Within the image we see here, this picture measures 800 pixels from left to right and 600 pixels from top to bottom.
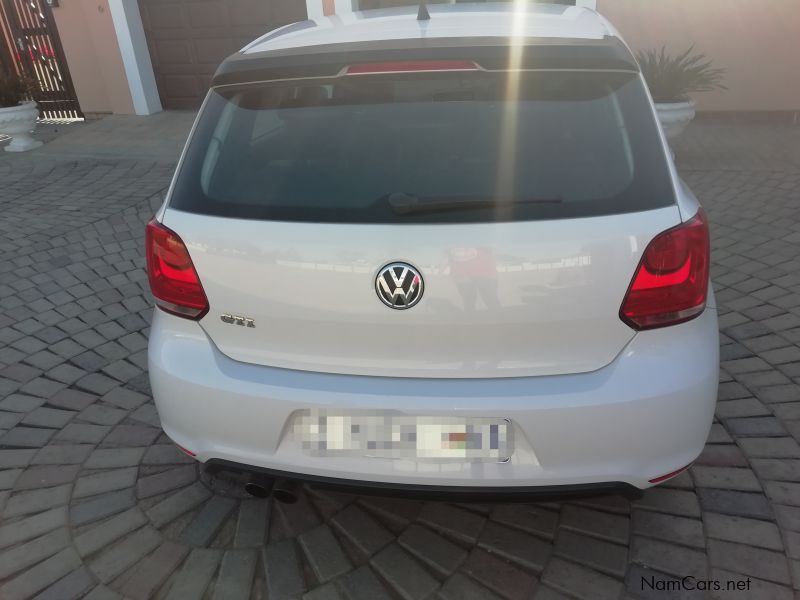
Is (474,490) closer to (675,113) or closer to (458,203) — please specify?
(458,203)

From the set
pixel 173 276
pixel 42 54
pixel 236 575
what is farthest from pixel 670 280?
pixel 42 54

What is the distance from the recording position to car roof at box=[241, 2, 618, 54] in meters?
2.12

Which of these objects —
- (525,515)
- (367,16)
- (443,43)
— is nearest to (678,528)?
(525,515)

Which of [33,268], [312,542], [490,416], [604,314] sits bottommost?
[33,268]

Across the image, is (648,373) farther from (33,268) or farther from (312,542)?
(33,268)

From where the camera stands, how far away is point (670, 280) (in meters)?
1.79

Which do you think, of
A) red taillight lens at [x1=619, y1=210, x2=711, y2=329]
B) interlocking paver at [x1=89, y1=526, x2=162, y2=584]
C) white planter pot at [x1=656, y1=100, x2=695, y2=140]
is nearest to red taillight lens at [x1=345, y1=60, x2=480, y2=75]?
red taillight lens at [x1=619, y1=210, x2=711, y2=329]

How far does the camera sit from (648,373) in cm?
178

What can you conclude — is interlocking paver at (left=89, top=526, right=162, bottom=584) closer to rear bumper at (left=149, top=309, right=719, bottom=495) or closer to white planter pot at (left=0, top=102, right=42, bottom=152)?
rear bumper at (left=149, top=309, right=719, bottom=495)

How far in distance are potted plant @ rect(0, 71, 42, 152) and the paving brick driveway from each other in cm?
621

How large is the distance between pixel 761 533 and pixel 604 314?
3.67ft

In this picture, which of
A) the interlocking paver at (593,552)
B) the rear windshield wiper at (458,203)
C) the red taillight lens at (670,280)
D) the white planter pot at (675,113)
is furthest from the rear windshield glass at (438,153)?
the white planter pot at (675,113)

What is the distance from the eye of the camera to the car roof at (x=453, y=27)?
6.95ft

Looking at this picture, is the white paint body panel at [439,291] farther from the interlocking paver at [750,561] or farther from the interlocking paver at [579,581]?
the interlocking paver at [750,561]
